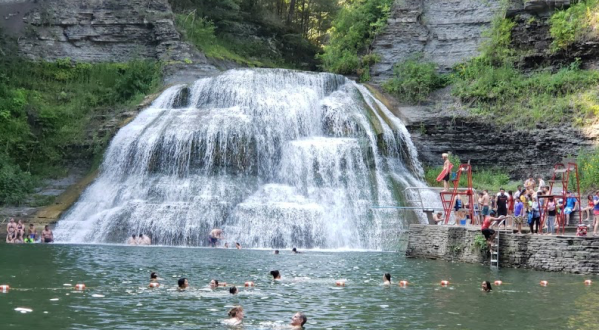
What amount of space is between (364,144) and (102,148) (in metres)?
11.9

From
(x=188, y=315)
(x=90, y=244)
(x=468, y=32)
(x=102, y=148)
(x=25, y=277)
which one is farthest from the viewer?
(x=468, y=32)

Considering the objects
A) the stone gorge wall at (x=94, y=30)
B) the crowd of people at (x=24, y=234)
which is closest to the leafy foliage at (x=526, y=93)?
the stone gorge wall at (x=94, y=30)

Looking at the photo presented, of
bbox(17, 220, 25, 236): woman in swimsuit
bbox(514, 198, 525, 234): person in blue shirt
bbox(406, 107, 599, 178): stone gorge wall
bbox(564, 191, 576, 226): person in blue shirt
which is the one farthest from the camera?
bbox(406, 107, 599, 178): stone gorge wall

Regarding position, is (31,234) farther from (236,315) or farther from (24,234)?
(236,315)

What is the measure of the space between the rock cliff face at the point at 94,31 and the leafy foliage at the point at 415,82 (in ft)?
34.0

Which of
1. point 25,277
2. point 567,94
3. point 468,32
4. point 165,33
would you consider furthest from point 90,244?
point 468,32

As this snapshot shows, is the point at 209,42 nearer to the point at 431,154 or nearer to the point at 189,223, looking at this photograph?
the point at 431,154

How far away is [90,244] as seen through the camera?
2659 cm

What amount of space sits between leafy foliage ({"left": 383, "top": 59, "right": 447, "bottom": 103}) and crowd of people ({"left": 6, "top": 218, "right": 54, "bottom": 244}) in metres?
19.2

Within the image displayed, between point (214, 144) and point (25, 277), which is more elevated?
point (214, 144)

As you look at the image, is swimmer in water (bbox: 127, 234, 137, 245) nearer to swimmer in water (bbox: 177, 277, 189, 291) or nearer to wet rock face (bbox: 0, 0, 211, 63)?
swimmer in water (bbox: 177, 277, 189, 291)

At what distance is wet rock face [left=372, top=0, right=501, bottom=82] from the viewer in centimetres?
4066

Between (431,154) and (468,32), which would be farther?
(468,32)

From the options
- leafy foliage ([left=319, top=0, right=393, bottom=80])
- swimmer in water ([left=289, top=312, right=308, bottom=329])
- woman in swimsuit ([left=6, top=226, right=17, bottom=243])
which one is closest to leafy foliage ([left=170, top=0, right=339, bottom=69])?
leafy foliage ([left=319, top=0, right=393, bottom=80])
